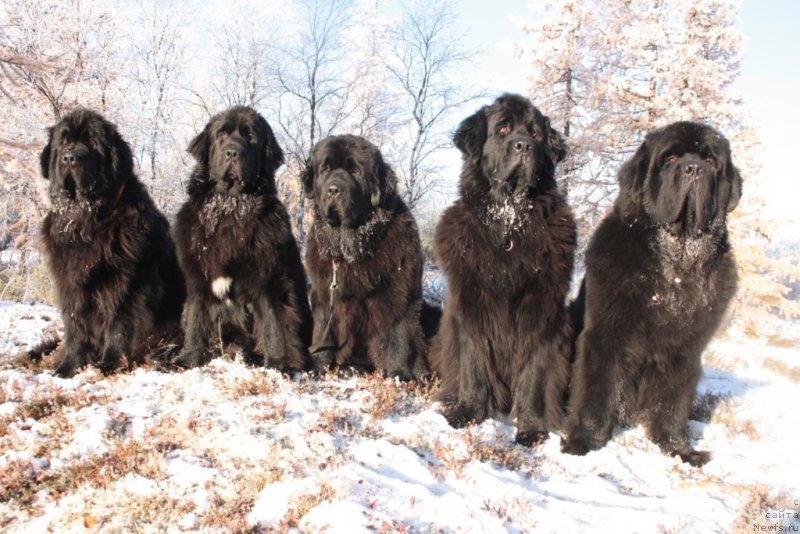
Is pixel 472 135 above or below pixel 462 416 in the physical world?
above

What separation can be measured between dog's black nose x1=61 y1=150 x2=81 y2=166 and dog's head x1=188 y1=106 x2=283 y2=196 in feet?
2.73

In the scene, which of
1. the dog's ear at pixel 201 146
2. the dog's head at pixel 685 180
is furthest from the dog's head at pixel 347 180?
the dog's head at pixel 685 180

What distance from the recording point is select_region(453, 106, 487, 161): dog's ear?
4070 mm

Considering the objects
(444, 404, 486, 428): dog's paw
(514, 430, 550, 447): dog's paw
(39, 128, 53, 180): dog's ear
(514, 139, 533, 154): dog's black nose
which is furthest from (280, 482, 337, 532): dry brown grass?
(39, 128, 53, 180): dog's ear

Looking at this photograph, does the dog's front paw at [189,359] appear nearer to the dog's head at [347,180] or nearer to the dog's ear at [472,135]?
the dog's head at [347,180]

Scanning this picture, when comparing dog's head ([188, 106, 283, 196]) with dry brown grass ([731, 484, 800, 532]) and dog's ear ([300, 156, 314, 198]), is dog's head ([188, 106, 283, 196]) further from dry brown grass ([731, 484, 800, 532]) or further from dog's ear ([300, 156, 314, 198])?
dry brown grass ([731, 484, 800, 532])

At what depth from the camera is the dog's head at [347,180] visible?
4574mm

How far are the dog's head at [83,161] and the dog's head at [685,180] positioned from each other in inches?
160

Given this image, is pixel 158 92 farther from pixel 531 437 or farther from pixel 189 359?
pixel 531 437

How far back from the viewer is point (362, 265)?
4609 mm

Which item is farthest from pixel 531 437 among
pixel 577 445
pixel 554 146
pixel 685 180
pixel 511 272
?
pixel 554 146

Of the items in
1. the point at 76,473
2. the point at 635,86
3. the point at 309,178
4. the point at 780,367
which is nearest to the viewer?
the point at 76,473

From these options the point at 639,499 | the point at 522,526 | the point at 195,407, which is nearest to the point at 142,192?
the point at 195,407

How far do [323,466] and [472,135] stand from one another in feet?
8.45
